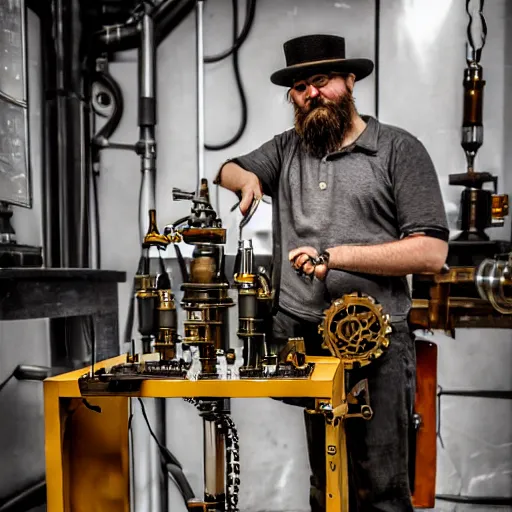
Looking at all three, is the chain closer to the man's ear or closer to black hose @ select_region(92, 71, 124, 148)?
black hose @ select_region(92, 71, 124, 148)

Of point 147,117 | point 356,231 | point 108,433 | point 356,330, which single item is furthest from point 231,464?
point 147,117

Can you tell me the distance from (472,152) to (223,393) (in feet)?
3.46

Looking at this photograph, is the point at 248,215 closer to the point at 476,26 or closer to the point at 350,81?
the point at 350,81

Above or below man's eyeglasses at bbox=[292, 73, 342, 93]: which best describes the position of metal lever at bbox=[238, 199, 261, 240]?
below

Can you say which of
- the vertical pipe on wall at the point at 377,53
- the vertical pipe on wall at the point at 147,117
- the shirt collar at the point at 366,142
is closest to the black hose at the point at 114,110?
the vertical pipe on wall at the point at 147,117

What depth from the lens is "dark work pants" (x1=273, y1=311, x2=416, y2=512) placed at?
1795 millimetres

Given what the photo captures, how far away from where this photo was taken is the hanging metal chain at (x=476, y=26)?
185 centimetres

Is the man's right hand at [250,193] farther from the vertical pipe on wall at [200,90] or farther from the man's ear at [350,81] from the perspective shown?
the man's ear at [350,81]

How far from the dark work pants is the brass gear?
0.10 ft

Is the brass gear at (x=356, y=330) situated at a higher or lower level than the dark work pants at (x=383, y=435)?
higher

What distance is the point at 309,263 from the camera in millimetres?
1836

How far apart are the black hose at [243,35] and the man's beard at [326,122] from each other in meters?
0.30

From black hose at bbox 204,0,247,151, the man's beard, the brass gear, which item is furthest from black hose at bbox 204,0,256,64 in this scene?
the brass gear

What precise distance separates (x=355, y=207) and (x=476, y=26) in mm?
652
